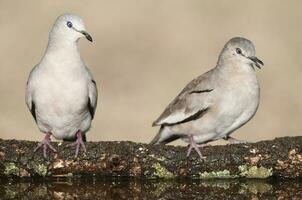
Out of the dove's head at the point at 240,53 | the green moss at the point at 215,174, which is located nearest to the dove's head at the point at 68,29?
the dove's head at the point at 240,53

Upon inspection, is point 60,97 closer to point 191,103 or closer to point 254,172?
point 191,103

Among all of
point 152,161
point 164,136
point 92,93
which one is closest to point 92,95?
point 92,93

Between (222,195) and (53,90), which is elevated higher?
(53,90)

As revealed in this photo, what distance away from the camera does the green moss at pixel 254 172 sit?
5.56 m

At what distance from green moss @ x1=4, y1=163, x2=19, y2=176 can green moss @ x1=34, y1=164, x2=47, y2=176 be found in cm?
16

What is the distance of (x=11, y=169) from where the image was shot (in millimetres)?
5496

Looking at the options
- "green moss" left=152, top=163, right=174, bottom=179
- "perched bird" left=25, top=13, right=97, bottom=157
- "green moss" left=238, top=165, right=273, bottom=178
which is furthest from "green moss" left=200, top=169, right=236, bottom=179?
"perched bird" left=25, top=13, right=97, bottom=157

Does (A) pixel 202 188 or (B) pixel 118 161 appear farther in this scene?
(B) pixel 118 161

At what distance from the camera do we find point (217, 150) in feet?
19.3

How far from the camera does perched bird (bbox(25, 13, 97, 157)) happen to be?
697 cm

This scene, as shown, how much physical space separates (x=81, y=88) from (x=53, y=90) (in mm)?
301

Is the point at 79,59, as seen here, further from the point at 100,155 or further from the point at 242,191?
the point at 242,191

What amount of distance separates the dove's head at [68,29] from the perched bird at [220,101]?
1.39 m

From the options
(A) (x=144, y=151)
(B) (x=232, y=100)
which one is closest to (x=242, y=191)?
(A) (x=144, y=151)
